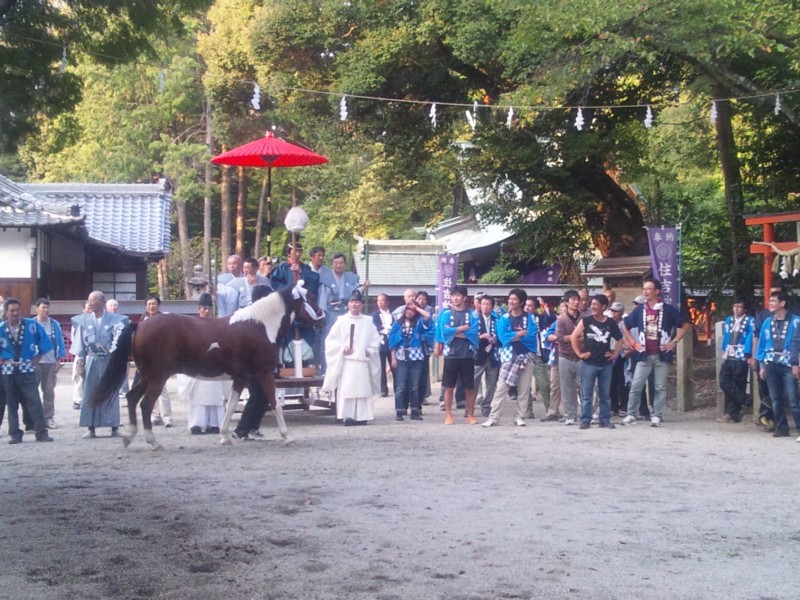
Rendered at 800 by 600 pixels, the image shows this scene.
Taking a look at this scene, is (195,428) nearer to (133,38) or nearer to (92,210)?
(133,38)

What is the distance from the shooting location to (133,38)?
896 cm

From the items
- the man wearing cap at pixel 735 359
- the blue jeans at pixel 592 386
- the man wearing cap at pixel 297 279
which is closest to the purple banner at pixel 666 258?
the man wearing cap at pixel 735 359

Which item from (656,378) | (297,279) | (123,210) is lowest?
(656,378)

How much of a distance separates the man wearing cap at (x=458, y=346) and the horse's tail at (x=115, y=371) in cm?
467

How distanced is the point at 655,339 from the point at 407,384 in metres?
3.79

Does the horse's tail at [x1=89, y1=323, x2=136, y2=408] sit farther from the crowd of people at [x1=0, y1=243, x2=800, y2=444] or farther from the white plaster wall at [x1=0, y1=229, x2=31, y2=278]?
the white plaster wall at [x1=0, y1=229, x2=31, y2=278]

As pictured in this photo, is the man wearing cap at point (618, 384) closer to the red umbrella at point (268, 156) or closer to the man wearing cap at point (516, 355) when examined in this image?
the man wearing cap at point (516, 355)

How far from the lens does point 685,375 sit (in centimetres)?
1645

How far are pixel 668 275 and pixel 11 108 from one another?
1098cm

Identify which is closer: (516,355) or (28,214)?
(516,355)

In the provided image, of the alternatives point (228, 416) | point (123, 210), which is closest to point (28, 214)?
point (123, 210)

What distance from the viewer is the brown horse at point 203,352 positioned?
11.8 metres

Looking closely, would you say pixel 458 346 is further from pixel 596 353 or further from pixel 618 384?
pixel 618 384

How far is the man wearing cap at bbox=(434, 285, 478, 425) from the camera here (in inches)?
567
